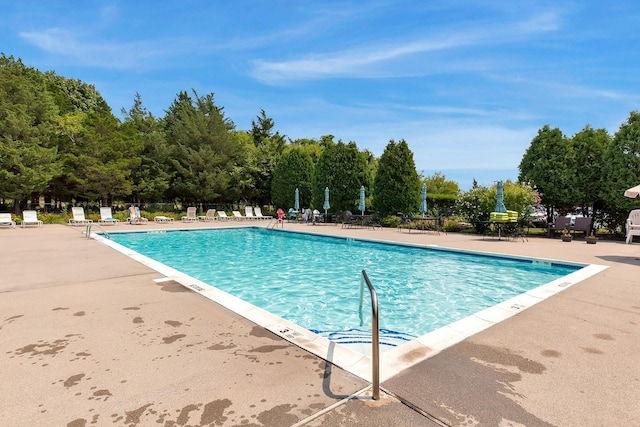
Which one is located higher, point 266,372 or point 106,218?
point 106,218

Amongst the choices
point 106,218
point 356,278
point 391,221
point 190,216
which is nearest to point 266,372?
point 356,278

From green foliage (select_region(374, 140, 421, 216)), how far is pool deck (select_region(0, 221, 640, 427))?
46.5ft

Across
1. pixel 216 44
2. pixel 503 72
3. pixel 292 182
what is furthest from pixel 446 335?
pixel 292 182

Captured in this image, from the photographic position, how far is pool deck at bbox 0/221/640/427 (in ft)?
7.18

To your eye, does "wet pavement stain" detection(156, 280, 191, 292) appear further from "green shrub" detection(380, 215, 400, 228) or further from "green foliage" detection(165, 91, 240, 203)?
"green foliage" detection(165, 91, 240, 203)

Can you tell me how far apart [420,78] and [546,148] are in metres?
6.53

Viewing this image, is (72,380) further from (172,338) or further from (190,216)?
(190,216)

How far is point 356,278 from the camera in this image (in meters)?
7.82

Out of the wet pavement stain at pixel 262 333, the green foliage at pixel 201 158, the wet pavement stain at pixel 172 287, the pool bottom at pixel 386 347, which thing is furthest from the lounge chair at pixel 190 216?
the wet pavement stain at pixel 262 333

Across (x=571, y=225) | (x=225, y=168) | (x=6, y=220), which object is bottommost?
(x=6, y=220)

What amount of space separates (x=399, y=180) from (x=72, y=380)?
58.4 feet

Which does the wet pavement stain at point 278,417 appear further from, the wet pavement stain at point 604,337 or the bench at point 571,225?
the bench at point 571,225

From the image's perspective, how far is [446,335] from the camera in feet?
11.7

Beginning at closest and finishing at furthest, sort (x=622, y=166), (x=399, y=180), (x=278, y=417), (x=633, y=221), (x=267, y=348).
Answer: (x=278, y=417) → (x=267, y=348) → (x=633, y=221) → (x=622, y=166) → (x=399, y=180)
